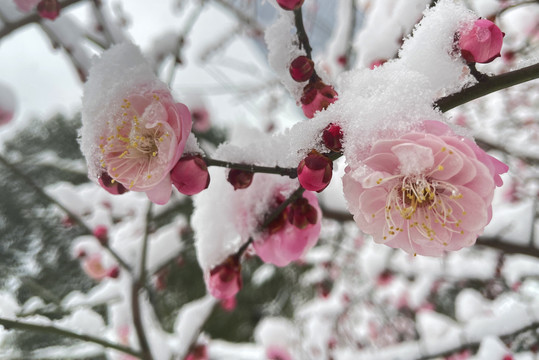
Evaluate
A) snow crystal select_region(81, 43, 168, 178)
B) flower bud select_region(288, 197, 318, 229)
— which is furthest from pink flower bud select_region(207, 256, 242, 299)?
snow crystal select_region(81, 43, 168, 178)

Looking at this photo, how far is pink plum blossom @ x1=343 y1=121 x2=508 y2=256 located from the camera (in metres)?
0.44

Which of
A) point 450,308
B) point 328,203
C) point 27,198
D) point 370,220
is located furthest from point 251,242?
point 27,198

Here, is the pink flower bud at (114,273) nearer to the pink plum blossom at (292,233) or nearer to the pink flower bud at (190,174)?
the pink plum blossom at (292,233)

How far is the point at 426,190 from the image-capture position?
1.78ft

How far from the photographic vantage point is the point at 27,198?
6934mm

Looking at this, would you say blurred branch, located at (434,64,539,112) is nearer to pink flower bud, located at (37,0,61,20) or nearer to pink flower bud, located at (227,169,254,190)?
pink flower bud, located at (227,169,254,190)

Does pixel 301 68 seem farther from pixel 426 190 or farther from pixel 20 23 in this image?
pixel 20 23

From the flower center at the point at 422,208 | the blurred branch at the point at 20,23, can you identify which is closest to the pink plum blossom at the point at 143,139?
the flower center at the point at 422,208

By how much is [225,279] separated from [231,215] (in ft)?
0.42

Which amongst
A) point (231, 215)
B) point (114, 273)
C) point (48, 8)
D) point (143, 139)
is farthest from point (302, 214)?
point (114, 273)

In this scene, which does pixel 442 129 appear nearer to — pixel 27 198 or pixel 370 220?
pixel 370 220

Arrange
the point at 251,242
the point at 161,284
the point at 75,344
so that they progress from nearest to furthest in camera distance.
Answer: the point at 251,242 → the point at 75,344 → the point at 161,284

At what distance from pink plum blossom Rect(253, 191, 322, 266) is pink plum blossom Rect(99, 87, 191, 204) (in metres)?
0.22

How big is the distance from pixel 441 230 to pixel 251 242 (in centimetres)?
36
